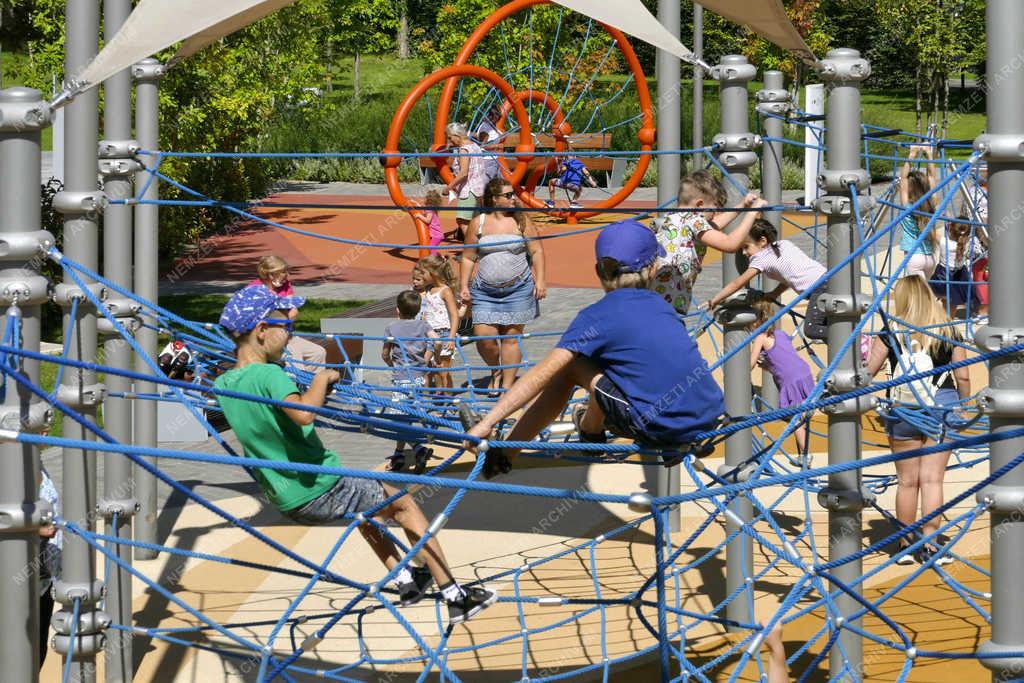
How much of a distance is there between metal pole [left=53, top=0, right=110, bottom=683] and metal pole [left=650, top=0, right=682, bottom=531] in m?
2.95

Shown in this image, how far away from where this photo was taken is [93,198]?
4.80 metres

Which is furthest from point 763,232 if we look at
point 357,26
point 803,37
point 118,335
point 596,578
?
point 357,26

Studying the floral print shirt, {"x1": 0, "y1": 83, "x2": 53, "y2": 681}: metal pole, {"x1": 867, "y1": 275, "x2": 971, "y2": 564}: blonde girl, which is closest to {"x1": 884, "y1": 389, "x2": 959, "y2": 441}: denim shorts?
{"x1": 867, "y1": 275, "x2": 971, "y2": 564}: blonde girl

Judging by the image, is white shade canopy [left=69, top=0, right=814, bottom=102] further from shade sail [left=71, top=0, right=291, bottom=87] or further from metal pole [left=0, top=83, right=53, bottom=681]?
metal pole [left=0, top=83, right=53, bottom=681]

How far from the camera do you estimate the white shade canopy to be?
460 cm

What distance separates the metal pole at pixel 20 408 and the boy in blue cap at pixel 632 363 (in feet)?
4.41

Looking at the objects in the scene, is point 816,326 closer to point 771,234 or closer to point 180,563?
point 771,234

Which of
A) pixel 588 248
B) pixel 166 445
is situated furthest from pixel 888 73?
pixel 166 445

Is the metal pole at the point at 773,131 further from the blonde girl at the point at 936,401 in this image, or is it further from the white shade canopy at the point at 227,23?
the blonde girl at the point at 936,401

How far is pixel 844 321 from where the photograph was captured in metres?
4.69

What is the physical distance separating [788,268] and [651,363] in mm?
2707

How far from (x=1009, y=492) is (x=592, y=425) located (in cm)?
176

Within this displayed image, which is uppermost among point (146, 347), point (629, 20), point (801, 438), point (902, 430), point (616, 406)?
point (629, 20)

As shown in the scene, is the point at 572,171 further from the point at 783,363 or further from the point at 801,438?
the point at 783,363
